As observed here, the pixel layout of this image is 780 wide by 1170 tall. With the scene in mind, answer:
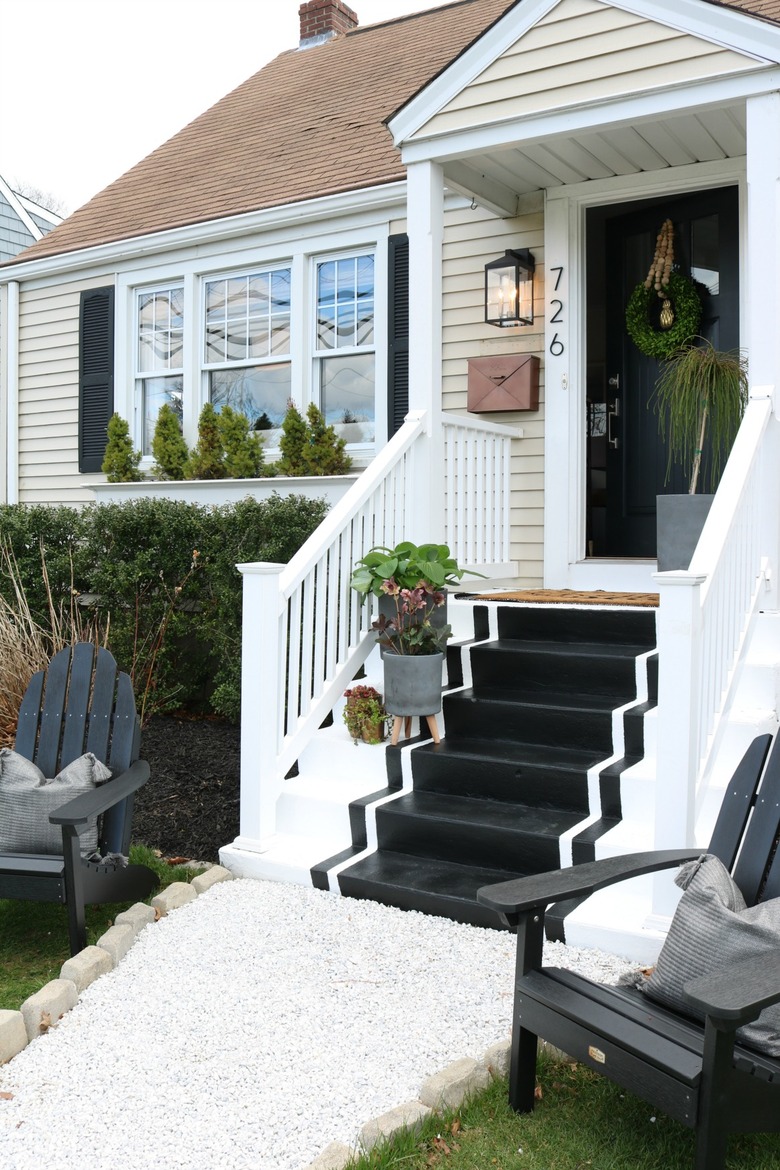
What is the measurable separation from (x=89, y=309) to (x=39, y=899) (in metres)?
6.14

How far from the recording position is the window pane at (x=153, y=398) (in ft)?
26.3

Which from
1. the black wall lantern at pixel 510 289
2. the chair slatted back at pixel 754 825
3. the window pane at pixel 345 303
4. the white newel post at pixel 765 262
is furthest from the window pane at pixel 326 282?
the chair slatted back at pixel 754 825

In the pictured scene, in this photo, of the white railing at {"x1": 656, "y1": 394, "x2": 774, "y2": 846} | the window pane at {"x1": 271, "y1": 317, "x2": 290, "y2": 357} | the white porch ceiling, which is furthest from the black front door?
the window pane at {"x1": 271, "y1": 317, "x2": 290, "y2": 357}

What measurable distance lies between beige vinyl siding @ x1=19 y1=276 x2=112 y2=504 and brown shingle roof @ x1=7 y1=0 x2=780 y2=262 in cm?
41

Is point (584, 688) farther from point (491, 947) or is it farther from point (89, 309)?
point (89, 309)

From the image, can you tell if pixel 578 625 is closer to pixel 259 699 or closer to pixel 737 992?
pixel 259 699

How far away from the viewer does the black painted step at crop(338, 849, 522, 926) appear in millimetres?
3416

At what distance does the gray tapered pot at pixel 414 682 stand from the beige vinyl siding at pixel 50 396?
4880 mm

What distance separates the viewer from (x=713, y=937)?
2.23 metres

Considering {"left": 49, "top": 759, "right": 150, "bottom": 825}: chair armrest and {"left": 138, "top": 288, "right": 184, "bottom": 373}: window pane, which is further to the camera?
{"left": 138, "top": 288, "right": 184, "bottom": 373}: window pane

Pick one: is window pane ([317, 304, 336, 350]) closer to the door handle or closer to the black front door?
the black front door

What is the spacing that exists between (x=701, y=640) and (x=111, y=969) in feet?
6.89

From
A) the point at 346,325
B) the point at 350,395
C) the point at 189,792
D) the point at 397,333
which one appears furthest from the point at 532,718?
the point at 346,325

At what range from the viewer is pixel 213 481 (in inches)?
280
